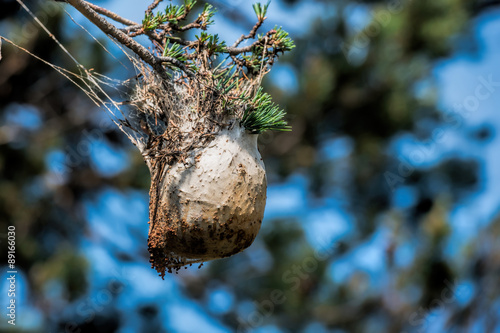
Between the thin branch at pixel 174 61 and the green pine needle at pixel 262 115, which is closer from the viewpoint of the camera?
the thin branch at pixel 174 61

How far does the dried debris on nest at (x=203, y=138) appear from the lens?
187 centimetres

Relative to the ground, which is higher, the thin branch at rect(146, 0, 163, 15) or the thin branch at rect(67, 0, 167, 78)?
the thin branch at rect(146, 0, 163, 15)

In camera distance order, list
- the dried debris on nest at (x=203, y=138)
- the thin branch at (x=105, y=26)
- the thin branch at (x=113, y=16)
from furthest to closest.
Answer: the dried debris on nest at (x=203, y=138)
the thin branch at (x=113, y=16)
the thin branch at (x=105, y=26)

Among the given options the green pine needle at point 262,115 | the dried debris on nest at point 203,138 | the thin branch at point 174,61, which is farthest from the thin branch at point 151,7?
the green pine needle at point 262,115

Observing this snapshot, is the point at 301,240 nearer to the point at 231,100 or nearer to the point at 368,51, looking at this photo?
the point at 368,51

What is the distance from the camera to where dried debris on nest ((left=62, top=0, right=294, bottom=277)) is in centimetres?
187

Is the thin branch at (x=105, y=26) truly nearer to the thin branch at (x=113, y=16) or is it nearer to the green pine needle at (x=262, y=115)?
the thin branch at (x=113, y=16)

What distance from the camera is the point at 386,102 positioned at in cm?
605

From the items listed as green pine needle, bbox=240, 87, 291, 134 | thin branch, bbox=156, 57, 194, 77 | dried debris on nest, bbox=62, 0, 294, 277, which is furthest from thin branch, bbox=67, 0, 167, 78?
green pine needle, bbox=240, 87, 291, 134

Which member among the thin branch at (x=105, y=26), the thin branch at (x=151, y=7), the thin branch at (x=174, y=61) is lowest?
the thin branch at (x=105, y=26)

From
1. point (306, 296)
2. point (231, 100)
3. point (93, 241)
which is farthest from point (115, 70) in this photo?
point (231, 100)

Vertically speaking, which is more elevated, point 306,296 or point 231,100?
point 306,296

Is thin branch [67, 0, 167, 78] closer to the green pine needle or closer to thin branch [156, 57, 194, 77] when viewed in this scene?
thin branch [156, 57, 194, 77]

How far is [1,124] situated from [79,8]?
4.59m
